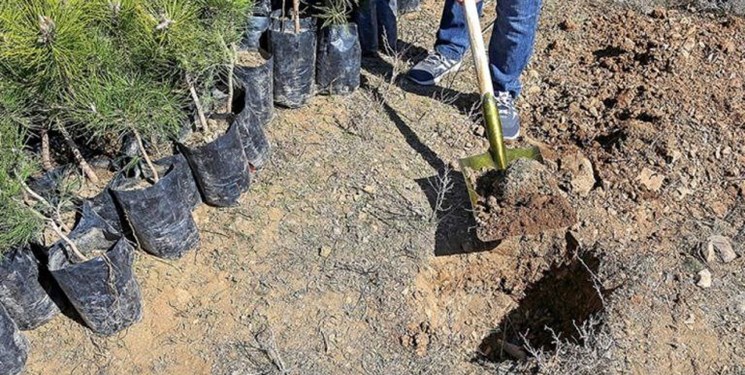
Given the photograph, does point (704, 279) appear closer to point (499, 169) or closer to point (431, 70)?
point (499, 169)

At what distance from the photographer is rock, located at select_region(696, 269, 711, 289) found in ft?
7.59

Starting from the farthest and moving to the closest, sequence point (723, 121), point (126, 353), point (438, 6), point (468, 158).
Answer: point (438, 6) < point (723, 121) < point (468, 158) < point (126, 353)

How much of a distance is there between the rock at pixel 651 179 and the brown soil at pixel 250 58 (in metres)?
1.53

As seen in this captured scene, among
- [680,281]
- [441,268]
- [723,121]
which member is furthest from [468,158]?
[723,121]

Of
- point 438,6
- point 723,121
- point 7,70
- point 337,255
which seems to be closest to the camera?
point 7,70

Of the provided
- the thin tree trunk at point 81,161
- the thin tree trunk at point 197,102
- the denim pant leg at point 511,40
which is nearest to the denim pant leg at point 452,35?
the denim pant leg at point 511,40

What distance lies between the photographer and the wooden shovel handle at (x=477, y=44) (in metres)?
2.56

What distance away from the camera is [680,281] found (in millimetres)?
2328

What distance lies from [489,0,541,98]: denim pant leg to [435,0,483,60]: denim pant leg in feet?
1.09

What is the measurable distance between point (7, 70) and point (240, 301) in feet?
3.21

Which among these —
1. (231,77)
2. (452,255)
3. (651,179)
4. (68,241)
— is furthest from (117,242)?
(651,179)

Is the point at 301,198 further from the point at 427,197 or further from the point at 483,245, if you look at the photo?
the point at 483,245

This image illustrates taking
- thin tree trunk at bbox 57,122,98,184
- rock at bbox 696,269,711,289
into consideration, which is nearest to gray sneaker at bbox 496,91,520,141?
rock at bbox 696,269,711,289

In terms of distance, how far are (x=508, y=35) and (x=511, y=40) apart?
23mm
